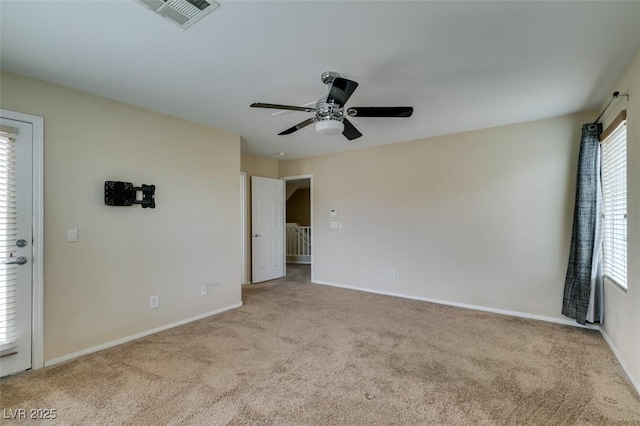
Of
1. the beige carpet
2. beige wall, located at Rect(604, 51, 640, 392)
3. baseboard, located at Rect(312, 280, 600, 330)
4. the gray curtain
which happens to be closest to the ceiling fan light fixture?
the beige carpet

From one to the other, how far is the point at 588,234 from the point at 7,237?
5.44 m

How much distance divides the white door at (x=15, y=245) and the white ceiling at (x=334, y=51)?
→ 0.60 m

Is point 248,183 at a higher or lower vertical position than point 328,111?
lower

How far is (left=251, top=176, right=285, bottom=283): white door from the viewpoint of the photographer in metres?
5.60

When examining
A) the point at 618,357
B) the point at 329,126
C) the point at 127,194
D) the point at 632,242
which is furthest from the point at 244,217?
the point at 618,357

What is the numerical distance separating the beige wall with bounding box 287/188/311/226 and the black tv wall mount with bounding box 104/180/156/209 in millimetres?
7145

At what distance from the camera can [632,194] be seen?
232 centimetres

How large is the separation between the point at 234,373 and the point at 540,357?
270 cm

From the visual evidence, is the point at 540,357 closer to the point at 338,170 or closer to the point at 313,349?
the point at 313,349

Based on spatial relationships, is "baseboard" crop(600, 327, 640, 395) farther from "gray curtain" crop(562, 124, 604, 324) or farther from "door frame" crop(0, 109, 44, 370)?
"door frame" crop(0, 109, 44, 370)

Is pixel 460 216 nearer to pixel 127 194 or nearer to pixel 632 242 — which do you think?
pixel 632 242

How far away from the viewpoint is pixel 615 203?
2859mm

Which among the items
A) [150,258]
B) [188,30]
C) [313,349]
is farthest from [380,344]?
[188,30]

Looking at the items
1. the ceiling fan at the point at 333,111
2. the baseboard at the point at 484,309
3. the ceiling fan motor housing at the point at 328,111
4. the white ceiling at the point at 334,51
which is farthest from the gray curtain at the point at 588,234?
the ceiling fan motor housing at the point at 328,111
